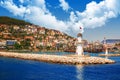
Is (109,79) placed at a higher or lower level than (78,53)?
lower

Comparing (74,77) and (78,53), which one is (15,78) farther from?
(78,53)

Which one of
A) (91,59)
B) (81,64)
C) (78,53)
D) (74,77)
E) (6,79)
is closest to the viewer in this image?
(6,79)

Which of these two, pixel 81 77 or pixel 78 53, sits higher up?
pixel 78 53

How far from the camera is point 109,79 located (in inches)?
2044

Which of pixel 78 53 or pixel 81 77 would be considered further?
pixel 78 53

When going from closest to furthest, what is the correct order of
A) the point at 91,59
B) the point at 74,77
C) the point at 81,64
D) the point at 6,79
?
the point at 6,79 < the point at 74,77 < the point at 81,64 < the point at 91,59

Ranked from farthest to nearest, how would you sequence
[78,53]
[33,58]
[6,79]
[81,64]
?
[33,58]
[78,53]
[81,64]
[6,79]

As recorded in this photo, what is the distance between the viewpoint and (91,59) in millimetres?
82625

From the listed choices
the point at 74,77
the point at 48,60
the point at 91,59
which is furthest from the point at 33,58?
the point at 74,77

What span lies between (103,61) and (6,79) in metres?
40.5

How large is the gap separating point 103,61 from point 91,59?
361 cm

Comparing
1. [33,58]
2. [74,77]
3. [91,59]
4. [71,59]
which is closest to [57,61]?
[71,59]

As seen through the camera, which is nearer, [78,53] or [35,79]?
Answer: [35,79]

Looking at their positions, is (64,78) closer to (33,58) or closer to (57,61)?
(57,61)
